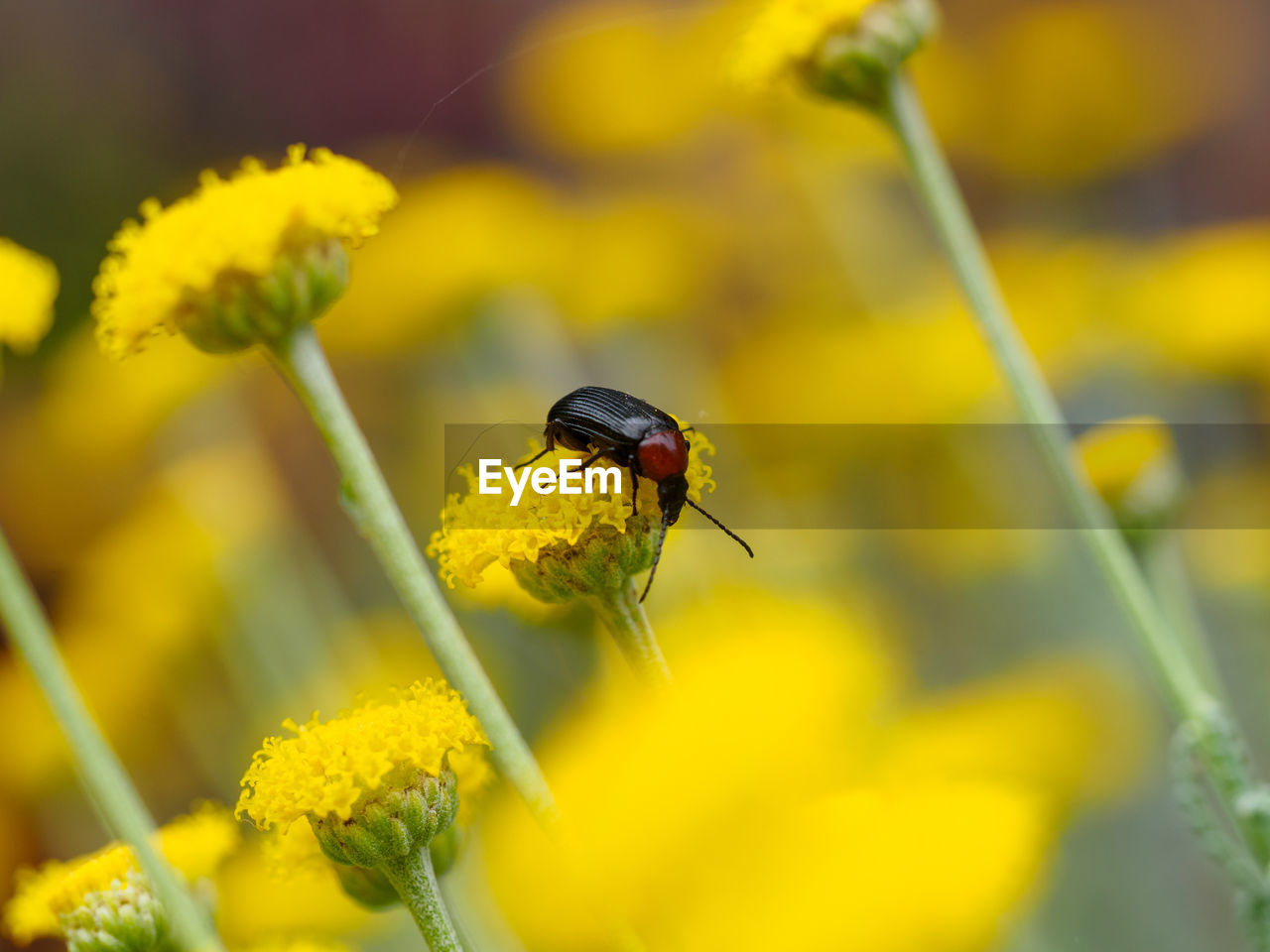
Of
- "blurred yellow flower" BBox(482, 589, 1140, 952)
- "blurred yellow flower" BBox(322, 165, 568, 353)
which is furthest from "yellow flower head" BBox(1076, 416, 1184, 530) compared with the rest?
"blurred yellow flower" BBox(322, 165, 568, 353)

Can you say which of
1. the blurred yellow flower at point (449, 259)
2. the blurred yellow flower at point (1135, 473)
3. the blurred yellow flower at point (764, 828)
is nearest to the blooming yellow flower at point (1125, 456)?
the blurred yellow flower at point (1135, 473)

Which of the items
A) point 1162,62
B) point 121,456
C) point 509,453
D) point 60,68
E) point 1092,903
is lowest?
point 1092,903

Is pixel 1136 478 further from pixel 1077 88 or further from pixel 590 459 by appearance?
pixel 1077 88

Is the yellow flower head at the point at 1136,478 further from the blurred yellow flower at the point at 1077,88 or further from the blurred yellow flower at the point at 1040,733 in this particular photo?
the blurred yellow flower at the point at 1077,88

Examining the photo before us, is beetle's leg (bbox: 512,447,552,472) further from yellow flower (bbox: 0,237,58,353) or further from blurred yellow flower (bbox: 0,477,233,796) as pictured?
blurred yellow flower (bbox: 0,477,233,796)

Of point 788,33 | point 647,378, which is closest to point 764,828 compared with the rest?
point 788,33

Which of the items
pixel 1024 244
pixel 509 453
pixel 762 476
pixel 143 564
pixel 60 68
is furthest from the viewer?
pixel 60 68

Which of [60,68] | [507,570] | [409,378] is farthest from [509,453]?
[60,68]

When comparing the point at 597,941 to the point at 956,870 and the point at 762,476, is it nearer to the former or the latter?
the point at 956,870
